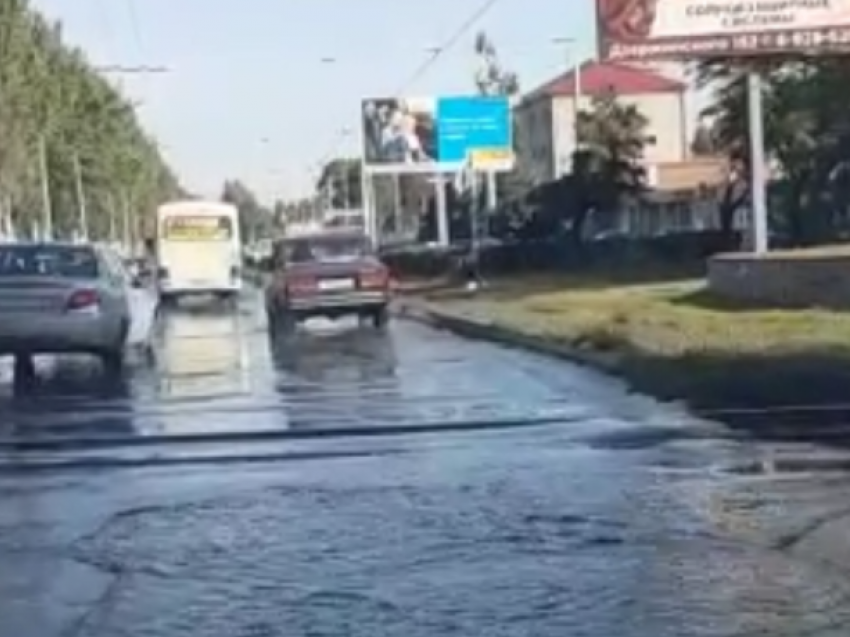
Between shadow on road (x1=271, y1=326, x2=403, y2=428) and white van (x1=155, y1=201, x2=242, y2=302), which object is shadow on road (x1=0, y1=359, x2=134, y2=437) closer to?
shadow on road (x1=271, y1=326, x2=403, y2=428)

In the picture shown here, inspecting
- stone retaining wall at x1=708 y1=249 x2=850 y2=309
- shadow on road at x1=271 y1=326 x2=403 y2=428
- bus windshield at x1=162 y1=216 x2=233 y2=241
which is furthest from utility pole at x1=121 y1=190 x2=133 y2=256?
shadow on road at x1=271 y1=326 x2=403 y2=428

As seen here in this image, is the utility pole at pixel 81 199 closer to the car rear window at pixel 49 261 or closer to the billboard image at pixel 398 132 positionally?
the billboard image at pixel 398 132

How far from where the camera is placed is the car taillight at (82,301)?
25875mm

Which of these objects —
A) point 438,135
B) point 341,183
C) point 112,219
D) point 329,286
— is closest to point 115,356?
point 329,286

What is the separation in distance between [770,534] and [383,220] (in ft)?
458

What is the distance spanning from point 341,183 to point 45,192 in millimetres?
77828

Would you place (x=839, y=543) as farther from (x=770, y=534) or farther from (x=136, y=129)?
(x=136, y=129)

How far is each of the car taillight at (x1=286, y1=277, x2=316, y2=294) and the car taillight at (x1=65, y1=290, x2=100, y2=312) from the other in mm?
13435

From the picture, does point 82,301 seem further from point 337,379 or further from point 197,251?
point 197,251

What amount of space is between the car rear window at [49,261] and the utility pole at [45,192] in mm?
58577

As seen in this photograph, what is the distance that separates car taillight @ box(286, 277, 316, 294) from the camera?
3943 centimetres

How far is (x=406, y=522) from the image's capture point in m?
11.5

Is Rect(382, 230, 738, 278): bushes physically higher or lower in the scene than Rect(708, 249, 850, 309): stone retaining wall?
lower

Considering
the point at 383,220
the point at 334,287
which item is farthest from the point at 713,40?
the point at 383,220
